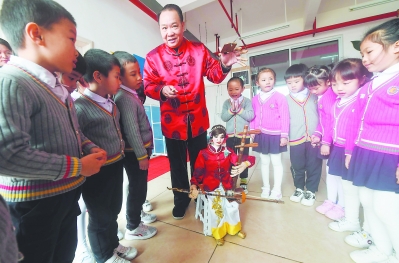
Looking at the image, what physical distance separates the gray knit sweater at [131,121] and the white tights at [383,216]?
1104 mm

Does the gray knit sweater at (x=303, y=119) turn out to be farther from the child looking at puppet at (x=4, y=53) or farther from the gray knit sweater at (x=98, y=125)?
the child looking at puppet at (x=4, y=53)

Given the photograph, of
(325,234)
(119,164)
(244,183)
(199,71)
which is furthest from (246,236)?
(199,71)

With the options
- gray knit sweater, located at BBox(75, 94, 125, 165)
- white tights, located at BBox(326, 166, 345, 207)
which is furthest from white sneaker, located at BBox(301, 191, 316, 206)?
gray knit sweater, located at BBox(75, 94, 125, 165)

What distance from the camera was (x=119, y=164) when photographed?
882 millimetres

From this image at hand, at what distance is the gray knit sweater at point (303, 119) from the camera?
1.39 metres

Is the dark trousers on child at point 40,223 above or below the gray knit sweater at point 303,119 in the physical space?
below

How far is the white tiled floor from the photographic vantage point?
0.91 m

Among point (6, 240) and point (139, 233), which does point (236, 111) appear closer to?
point (139, 233)

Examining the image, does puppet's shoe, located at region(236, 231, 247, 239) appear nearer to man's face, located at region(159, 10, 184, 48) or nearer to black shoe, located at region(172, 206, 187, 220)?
black shoe, located at region(172, 206, 187, 220)

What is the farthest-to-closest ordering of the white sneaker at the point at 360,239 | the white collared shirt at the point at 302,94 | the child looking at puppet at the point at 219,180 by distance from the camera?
the white collared shirt at the point at 302,94, the child looking at puppet at the point at 219,180, the white sneaker at the point at 360,239

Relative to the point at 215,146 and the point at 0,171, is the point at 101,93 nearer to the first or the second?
the point at 0,171

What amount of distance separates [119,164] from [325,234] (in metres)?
1.24

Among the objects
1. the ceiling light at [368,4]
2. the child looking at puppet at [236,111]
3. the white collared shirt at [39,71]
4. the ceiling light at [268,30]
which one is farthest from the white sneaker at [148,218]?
the ceiling light at [368,4]

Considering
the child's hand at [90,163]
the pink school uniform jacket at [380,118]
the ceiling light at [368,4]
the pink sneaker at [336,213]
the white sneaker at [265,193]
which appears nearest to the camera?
the child's hand at [90,163]
